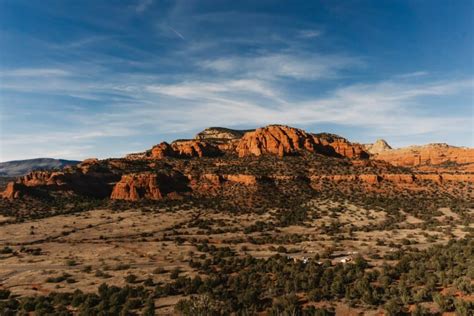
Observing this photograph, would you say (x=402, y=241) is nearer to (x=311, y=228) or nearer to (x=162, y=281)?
(x=311, y=228)

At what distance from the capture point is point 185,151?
410 ft

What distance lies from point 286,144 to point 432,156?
5416 cm

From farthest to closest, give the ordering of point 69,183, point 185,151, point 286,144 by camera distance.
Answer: point 185,151, point 286,144, point 69,183

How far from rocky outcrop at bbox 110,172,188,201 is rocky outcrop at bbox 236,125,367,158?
30795 millimetres

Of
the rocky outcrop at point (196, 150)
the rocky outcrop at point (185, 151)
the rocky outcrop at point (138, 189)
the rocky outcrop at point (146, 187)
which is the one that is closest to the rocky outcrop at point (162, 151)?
the rocky outcrop at point (185, 151)

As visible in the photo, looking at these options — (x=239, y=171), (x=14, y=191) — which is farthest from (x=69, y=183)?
A: (x=239, y=171)

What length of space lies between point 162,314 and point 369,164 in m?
100

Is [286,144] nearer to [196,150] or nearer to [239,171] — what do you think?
[239,171]

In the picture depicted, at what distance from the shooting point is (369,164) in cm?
11056

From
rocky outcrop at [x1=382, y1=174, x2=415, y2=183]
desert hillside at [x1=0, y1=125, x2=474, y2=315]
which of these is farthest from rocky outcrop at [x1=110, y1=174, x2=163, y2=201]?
rocky outcrop at [x1=382, y1=174, x2=415, y2=183]

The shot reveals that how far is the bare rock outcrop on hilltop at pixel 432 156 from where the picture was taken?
384ft

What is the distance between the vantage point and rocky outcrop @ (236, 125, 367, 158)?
119 meters

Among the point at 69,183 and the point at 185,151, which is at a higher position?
the point at 185,151

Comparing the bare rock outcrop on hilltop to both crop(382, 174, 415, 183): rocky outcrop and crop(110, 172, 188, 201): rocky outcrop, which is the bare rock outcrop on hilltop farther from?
crop(110, 172, 188, 201): rocky outcrop
